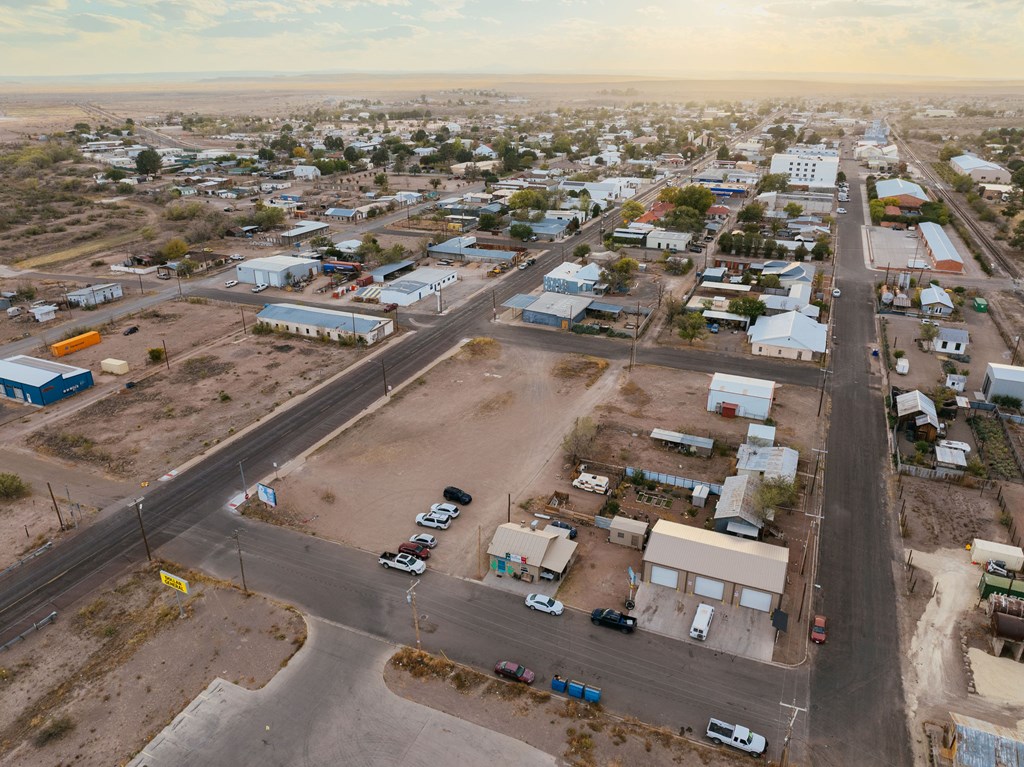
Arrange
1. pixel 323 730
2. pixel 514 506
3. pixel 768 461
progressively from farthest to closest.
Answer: pixel 768 461 < pixel 514 506 < pixel 323 730

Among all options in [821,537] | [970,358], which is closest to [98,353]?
[821,537]

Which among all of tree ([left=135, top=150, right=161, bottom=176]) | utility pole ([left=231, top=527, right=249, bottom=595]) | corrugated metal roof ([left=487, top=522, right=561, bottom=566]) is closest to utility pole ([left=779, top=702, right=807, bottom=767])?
corrugated metal roof ([left=487, top=522, right=561, bottom=566])

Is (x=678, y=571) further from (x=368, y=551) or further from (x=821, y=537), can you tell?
(x=368, y=551)

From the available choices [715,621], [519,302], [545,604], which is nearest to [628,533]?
[715,621]

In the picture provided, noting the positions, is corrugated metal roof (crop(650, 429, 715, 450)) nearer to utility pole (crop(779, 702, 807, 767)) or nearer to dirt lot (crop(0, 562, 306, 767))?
utility pole (crop(779, 702, 807, 767))

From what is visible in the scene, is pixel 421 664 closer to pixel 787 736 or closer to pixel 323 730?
pixel 323 730

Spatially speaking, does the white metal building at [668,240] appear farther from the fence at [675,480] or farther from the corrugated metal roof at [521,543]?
the corrugated metal roof at [521,543]

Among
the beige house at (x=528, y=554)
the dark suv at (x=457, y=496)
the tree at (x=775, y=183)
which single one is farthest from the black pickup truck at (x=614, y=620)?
the tree at (x=775, y=183)
